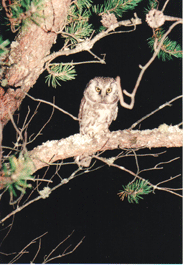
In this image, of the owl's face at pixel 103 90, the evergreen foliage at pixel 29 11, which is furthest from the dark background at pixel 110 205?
the evergreen foliage at pixel 29 11

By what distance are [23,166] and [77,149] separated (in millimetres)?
691

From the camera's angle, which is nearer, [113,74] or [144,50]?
[144,50]

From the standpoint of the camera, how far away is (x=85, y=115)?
1.84 m

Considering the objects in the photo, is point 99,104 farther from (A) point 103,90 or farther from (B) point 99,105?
(A) point 103,90

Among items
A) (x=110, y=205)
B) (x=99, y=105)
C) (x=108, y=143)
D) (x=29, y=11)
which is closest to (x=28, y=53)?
(x=29, y=11)

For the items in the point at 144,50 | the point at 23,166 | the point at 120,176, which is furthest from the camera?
the point at 120,176

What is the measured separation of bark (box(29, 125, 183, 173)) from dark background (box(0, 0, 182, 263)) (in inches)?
50.7

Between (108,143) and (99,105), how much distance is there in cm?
63

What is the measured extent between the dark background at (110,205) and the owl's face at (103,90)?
0.63m

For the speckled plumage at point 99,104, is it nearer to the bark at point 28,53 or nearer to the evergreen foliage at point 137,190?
the evergreen foliage at point 137,190

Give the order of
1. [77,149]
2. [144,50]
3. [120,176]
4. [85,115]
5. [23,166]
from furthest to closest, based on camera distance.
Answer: [120,176]
[144,50]
[85,115]
[77,149]
[23,166]

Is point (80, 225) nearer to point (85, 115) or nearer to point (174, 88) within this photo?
point (85, 115)

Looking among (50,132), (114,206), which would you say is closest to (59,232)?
(114,206)

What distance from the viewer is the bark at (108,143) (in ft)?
3.80
